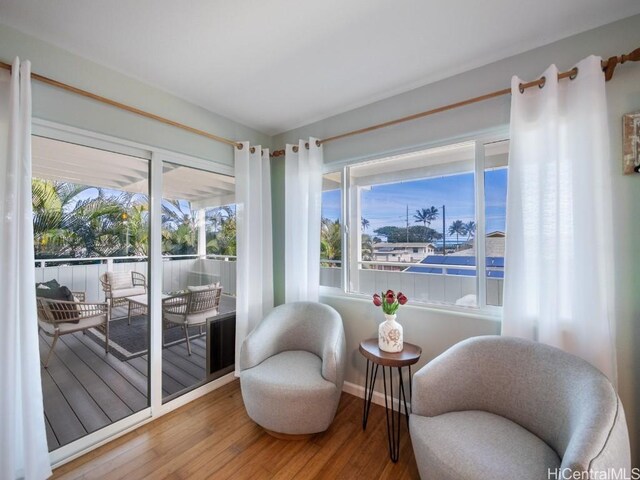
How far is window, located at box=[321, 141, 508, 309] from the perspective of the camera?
2.00 m

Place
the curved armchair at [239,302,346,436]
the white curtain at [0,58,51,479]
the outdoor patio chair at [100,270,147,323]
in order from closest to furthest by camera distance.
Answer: the white curtain at [0,58,51,479] < the curved armchair at [239,302,346,436] < the outdoor patio chair at [100,270,147,323]

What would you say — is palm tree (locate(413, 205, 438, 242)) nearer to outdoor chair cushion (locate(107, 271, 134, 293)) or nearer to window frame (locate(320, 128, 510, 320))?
window frame (locate(320, 128, 510, 320))

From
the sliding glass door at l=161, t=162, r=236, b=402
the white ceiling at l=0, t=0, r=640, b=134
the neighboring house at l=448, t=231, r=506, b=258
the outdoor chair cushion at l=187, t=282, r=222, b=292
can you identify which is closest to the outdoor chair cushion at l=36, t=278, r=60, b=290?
the sliding glass door at l=161, t=162, r=236, b=402

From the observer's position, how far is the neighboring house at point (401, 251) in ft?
7.84

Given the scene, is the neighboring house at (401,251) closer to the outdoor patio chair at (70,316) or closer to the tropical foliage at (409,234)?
the tropical foliage at (409,234)

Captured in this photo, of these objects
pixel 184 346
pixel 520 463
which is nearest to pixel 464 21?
pixel 520 463

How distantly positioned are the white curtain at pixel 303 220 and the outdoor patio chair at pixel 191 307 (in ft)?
2.40

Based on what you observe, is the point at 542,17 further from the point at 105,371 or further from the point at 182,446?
the point at 105,371

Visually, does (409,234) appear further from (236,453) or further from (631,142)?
(236,453)

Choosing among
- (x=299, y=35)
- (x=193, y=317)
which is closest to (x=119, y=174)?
(x=193, y=317)

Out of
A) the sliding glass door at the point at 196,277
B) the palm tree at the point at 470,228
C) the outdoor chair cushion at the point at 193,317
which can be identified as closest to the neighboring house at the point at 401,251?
the palm tree at the point at 470,228

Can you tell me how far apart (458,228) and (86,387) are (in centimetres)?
296

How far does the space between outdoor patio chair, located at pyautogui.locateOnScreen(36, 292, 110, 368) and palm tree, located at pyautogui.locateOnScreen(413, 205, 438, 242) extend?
8.37 ft

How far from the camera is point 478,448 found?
A: 3.96ft
